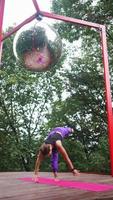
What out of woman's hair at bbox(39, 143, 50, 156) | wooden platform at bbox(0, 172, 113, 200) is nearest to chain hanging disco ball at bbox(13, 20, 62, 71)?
wooden platform at bbox(0, 172, 113, 200)

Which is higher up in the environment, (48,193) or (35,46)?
(35,46)

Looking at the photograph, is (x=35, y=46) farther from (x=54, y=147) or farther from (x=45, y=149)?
(x=54, y=147)

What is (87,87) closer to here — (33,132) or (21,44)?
(33,132)

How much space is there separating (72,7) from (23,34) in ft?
42.6

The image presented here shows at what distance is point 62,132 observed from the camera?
805cm

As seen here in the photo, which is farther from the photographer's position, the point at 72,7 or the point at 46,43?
the point at 72,7

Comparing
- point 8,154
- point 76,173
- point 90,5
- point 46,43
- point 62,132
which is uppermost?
point 90,5

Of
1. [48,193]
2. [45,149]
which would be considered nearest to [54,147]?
[45,149]

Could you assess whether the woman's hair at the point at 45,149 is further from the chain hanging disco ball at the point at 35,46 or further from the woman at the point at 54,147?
the chain hanging disco ball at the point at 35,46

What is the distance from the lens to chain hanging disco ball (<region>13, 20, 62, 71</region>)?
544 centimetres

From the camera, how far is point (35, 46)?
5.49 metres

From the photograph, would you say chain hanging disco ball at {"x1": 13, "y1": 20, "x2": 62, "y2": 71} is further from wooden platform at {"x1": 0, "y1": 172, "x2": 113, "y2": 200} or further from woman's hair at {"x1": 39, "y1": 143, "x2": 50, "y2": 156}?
woman's hair at {"x1": 39, "y1": 143, "x2": 50, "y2": 156}

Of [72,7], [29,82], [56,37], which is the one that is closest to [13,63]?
[29,82]

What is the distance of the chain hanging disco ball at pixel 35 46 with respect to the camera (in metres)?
5.44
